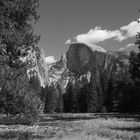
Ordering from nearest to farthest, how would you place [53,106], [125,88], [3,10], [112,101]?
1. [3,10]
2. [125,88]
3. [112,101]
4. [53,106]

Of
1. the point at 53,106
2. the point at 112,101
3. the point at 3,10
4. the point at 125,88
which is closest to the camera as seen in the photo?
the point at 3,10

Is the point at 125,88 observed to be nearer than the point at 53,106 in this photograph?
Yes

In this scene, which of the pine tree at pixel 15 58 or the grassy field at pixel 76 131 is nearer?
the pine tree at pixel 15 58

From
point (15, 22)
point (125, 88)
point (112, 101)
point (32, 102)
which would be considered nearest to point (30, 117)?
point (32, 102)

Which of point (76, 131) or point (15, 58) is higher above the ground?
point (15, 58)

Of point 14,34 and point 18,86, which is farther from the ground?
point 14,34

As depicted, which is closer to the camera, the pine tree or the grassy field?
the pine tree

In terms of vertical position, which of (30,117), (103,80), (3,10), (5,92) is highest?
(103,80)

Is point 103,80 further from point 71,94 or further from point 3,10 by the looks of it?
point 3,10

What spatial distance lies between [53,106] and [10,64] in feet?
279

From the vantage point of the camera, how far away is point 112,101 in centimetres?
8431

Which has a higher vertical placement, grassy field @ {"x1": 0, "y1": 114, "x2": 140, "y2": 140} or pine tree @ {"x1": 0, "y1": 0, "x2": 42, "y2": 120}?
pine tree @ {"x1": 0, "y1": 0, "x2": 42, "y2": 120}

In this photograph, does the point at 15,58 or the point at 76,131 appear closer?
the point at 15,58

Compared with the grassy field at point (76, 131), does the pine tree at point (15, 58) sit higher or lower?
higher
